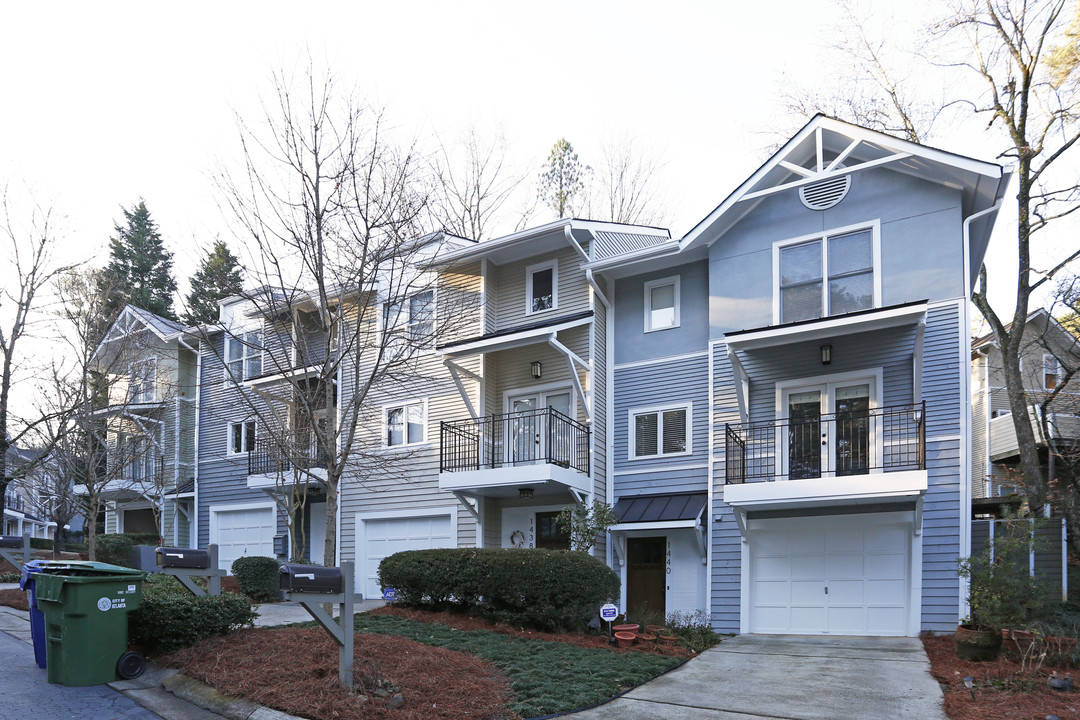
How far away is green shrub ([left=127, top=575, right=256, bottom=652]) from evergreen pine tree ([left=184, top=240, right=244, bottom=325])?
3781 millimetres

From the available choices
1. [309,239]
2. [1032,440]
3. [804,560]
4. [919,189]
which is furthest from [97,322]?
[1032,440]

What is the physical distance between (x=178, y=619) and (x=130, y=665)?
0.60 meters

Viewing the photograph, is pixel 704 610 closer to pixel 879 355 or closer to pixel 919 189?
pixel 879 355

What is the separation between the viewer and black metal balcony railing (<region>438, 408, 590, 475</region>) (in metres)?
15.2

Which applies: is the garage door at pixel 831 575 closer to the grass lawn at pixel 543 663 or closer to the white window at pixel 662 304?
the grass lawn at pixel 543 663

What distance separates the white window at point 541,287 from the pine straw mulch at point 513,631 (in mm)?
6574

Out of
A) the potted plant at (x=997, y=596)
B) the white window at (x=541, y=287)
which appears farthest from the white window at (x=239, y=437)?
the potted plant at (x=997, y=596)

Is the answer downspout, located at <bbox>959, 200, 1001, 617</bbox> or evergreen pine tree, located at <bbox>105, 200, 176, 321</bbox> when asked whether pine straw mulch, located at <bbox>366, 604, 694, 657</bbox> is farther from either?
evergreen pine tree, located at <bbox>105, 200, 176, 321</bbox>

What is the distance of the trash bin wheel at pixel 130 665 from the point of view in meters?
8.30

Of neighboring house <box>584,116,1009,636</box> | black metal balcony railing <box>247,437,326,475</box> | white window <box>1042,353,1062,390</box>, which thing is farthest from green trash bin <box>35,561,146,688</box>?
white window <box>1042,353,1062,390</box>

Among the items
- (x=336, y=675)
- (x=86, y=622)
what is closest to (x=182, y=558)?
(x=86, y=622)

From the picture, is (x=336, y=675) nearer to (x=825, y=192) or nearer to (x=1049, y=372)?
(x=825, y=192)

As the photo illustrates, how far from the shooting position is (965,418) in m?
12.3

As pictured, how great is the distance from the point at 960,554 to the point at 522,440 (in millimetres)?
7792
